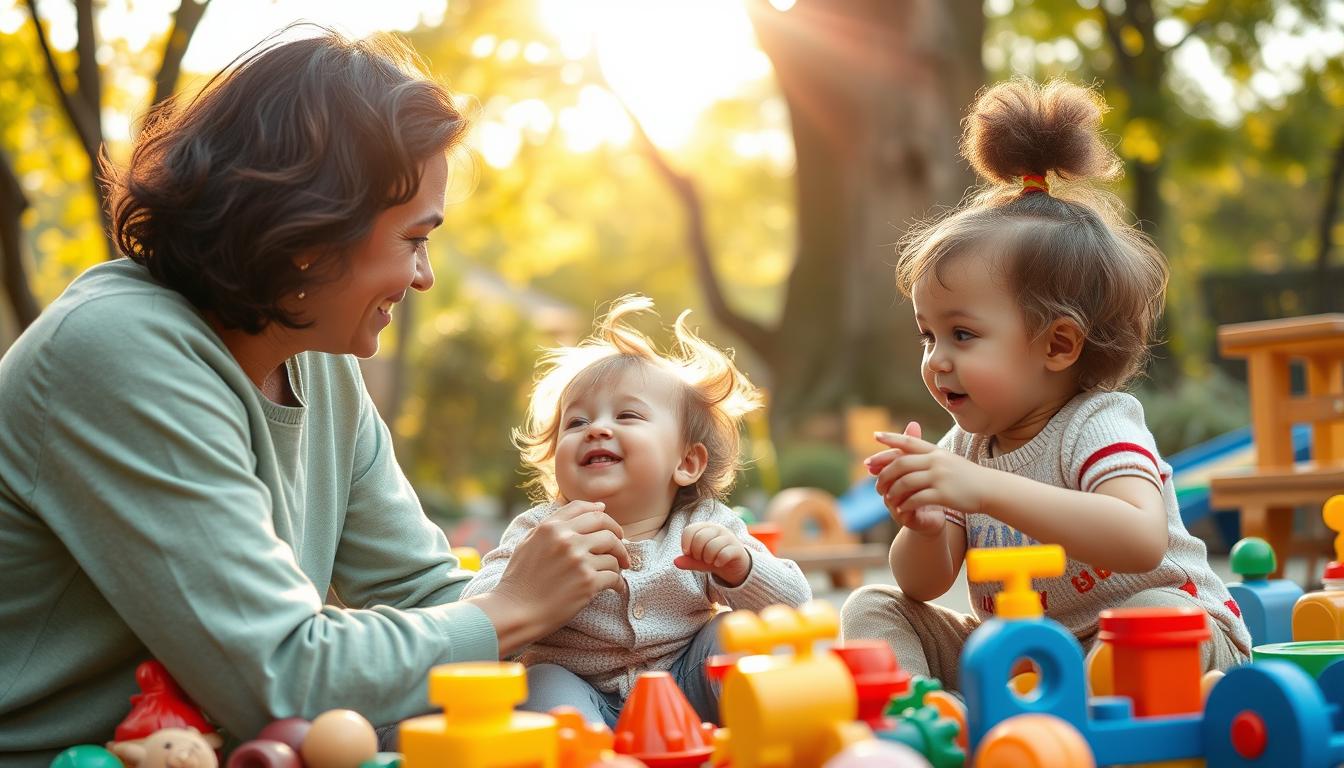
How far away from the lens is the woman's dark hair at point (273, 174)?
6.87ft

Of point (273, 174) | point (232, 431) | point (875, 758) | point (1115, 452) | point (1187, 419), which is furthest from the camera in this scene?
point (1187, 419)

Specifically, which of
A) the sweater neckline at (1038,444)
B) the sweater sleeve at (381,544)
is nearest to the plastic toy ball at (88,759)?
the sweater sleeve at (381,544)

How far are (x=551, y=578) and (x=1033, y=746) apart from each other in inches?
37.8

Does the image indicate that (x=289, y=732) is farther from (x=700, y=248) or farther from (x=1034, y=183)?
(x=700, y=248)

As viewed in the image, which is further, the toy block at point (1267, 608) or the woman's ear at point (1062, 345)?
the toy block at point (1267, 608)

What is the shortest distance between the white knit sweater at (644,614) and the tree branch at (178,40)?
3702 mm

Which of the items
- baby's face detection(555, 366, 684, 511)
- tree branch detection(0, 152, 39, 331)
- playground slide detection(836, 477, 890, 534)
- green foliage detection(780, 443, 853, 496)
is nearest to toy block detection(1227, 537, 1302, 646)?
baby's face detection(555, 366, 684, 511)

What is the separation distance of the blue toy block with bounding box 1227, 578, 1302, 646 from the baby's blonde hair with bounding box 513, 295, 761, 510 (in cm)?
122

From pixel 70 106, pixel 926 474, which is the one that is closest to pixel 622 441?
pixel 926 474

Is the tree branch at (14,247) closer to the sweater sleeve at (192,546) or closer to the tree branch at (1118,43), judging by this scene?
the sweater sleeve at (192,546)

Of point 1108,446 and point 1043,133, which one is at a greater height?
point 1043,133

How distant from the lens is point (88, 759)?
1.70 meters

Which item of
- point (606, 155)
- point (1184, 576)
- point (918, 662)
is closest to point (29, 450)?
point (918, 662)

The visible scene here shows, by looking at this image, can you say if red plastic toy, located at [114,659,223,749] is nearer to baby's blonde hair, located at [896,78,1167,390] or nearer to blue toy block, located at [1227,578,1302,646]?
baby's blonde hair, located at [896,78,1167,390]
